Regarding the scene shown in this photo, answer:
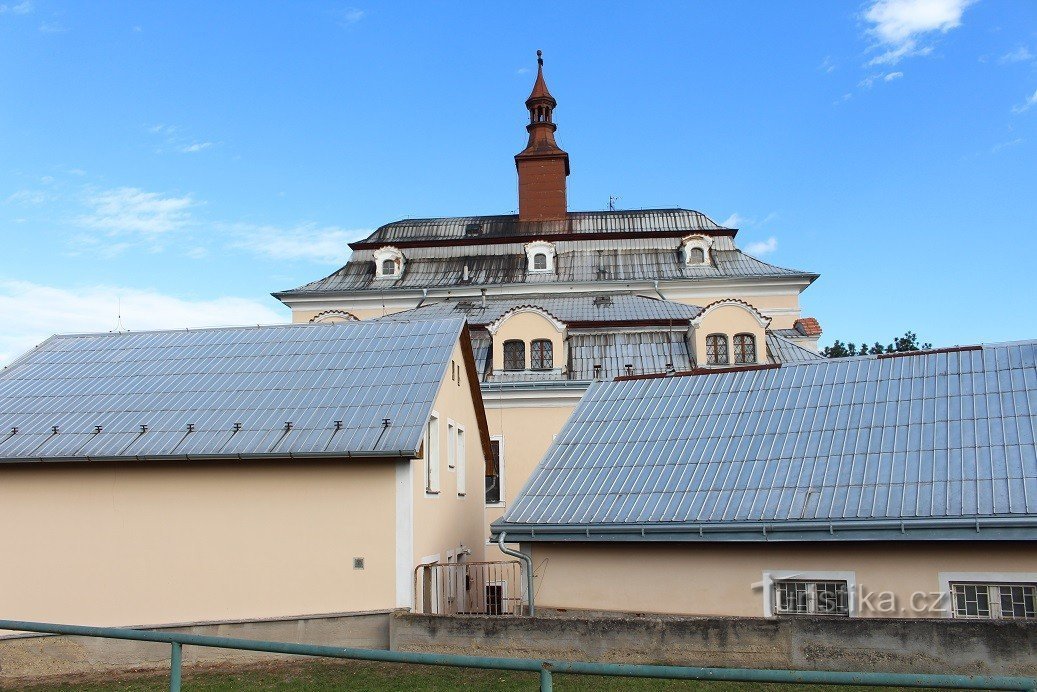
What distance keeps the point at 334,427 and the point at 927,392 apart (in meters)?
9.86

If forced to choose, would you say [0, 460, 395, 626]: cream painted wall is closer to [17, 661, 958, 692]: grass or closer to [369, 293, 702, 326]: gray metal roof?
[17, 661, 958, 692]: grass

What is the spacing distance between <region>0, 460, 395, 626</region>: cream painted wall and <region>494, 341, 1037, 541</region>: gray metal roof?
286cm

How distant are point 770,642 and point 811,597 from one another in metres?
2.14

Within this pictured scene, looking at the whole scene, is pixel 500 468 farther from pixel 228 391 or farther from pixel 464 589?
pixel 228 391

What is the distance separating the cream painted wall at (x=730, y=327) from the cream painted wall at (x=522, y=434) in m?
4.60

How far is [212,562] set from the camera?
632 inches

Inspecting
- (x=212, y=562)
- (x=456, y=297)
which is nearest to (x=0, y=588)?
(x=212, y=562)

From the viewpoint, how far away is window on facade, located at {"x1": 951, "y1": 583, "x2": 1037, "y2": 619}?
12258 mm

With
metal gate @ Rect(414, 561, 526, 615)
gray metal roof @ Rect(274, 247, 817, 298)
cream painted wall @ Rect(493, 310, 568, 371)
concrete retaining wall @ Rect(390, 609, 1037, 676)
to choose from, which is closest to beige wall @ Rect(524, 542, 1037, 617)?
metal gate @ Rect(414, 561, 526, 615)

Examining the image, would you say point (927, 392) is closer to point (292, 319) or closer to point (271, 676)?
point (271, 676)

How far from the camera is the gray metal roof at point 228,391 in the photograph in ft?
53.8

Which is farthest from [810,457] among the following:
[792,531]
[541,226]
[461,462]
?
[541,226]

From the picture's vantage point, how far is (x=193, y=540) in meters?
16.2

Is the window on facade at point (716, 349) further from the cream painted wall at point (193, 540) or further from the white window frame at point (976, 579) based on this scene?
the white window frame at point (976, 579)
